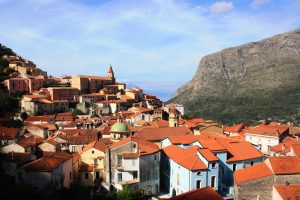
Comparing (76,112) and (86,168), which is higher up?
(76,112)

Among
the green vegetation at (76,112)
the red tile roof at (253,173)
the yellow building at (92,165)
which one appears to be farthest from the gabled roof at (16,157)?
the green vegetation at (76,112)

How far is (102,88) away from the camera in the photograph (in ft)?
340

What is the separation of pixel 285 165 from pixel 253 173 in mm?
3671

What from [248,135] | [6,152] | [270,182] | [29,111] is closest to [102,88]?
[29,111]

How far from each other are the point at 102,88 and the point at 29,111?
32.4m

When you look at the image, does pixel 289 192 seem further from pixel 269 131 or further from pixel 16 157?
pixel 269 131

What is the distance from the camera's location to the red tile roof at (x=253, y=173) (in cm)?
3186

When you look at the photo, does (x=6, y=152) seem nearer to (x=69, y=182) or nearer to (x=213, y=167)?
(x=69, y=182)

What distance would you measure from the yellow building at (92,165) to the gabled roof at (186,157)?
9.16 meters

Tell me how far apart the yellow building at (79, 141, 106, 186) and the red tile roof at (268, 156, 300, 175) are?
21.7 m

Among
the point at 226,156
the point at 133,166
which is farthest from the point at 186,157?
the point at 133,166

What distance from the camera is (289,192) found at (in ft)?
92.8

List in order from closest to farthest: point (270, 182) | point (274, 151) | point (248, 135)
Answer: point (270, 182) < point (274, 151) < point (248, 135)

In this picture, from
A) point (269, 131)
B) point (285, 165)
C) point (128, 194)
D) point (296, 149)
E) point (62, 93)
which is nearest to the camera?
point (285, 165)
